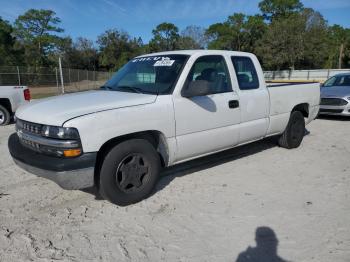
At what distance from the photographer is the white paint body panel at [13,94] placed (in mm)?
9961

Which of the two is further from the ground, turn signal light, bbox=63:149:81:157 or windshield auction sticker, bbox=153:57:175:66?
windshield auction sticker, bbox=153:57:175:66

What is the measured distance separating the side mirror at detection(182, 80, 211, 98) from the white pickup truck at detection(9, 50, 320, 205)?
13mm

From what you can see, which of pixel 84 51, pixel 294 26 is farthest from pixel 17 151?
pixel 84 51

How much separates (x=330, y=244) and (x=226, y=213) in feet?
3.70

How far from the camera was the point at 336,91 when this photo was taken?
1029cm

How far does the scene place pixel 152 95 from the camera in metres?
4.16

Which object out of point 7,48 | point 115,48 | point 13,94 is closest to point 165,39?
point 115,48

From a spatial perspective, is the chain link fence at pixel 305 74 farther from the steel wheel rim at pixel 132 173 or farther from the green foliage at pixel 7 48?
the steel wheel rim at pixel 132 173

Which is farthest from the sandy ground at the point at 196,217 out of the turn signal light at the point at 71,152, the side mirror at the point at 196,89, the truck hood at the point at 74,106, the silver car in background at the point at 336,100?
the silver car in background at the point at 336,100

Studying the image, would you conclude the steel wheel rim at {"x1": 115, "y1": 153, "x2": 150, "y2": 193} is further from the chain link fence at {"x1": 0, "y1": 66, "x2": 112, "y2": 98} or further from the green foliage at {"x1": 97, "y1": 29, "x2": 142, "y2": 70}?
the green foliage at {"x1": 97, "y1": 29, "x2": 142, "y2": 70}

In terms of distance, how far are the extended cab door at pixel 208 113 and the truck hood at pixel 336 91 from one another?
20.7 ft

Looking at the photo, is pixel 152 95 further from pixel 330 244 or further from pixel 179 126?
pixel 330 244

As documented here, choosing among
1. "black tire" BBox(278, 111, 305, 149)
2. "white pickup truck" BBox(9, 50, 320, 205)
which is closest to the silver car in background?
"black tire" BBox(278, 111, 305, 149)

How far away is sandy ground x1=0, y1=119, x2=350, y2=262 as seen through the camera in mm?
3145
